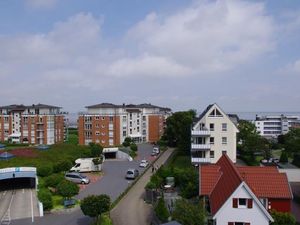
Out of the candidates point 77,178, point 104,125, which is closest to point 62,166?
point 77,178

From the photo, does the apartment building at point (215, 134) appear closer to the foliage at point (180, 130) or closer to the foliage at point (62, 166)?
the foliage at point (62, 166)

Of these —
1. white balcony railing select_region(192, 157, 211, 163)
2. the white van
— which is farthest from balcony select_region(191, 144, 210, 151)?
the white van

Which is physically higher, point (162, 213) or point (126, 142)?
point (126, 142)

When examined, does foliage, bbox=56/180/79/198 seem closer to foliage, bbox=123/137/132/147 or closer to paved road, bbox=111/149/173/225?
paved road, bbox=111/149/173/225

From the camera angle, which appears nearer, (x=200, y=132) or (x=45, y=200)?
(x=45, y=200)

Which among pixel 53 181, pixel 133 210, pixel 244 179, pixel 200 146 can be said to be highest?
pixel 200 146

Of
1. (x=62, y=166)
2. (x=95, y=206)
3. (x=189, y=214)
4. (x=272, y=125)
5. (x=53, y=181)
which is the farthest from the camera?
(x=272, y=125)

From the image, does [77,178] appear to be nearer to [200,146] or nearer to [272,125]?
[200,146]

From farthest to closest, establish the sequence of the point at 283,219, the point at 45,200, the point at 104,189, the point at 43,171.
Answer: the point at 43,171 < the point at 104,189 < the point at 45,200 < the point at 283,219
